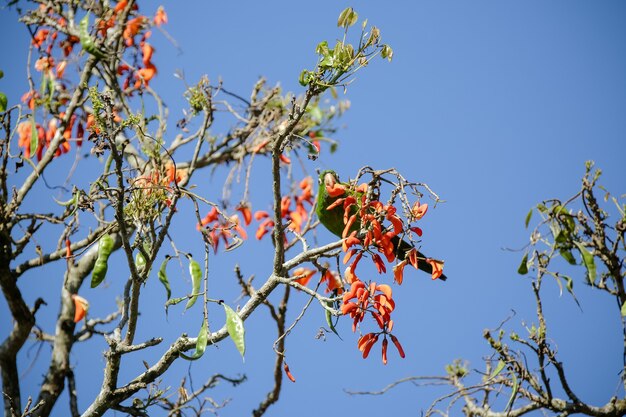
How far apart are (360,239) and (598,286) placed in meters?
1.26

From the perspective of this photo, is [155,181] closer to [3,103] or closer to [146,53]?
[3,103]

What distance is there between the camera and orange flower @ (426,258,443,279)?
2602 millimetres

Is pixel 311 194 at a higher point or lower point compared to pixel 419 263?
higher

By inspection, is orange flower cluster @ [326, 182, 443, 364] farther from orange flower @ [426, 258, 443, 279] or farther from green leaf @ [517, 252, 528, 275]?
green leaf @ [517, 252, 528, 275]

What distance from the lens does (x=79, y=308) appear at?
143 inches

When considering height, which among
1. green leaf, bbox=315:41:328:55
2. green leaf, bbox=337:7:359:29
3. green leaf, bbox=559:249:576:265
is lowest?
green leaf, bbox=559:249:576:265

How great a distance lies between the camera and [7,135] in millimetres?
3131

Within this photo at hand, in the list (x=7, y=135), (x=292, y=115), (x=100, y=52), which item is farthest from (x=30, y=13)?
(x=292, y=115)

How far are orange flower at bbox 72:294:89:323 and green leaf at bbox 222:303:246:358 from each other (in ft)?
5.33

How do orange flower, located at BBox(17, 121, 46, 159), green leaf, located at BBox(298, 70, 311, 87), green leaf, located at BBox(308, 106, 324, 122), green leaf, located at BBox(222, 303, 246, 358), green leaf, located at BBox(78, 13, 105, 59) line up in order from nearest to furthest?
green leaf, located at BBox(222, 303, 246, 358), green leaf, located at BBox(298, 70, 311, 87), green leaf, located at BBox(78, 13, 105, 59), orange flower, located at BBox(17, 121, 46, 159), green leaf, located at BBox(308, 106, 324, 122)

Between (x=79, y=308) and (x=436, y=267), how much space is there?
6.71 ft

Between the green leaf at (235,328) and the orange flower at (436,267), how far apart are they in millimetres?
797

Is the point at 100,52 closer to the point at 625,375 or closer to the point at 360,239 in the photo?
the point at 360,239

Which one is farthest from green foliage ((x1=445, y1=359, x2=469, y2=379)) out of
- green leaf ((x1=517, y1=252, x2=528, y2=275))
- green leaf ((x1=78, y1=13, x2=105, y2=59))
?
green leaf ((x1=78, y1=13, x2=105, y2=59))
